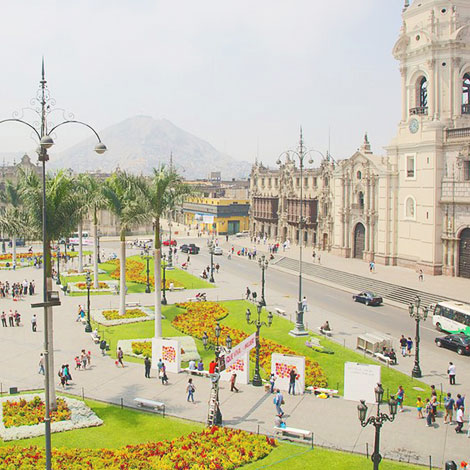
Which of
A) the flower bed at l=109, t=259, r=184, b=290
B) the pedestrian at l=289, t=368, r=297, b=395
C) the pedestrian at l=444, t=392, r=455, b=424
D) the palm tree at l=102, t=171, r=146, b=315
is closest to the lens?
the pedestrian at l=444, t=392, r=455, b=424

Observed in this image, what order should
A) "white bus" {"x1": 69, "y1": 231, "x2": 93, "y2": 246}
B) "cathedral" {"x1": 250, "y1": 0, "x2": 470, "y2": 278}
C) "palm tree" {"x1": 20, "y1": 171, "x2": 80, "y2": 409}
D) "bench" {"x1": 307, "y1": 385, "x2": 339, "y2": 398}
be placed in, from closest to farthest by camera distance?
"palm tree" {"x1": 20, "y1": 171, "x2": 80, "y2": 409} → "bench" {"x1": 307, "y1": 385, "x2": 339, "y2": 398} → "cathedral" {"x1": 250, "y1": 0, "x2": 470, "y2": 278} → "white bus" {"x1": 69, "y1": 231, "x2": 93, "y2": 246}

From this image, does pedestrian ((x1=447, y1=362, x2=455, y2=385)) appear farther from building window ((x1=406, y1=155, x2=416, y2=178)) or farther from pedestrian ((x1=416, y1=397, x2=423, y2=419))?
building window ((x1=406, y1=155, x2=416, y2=178))

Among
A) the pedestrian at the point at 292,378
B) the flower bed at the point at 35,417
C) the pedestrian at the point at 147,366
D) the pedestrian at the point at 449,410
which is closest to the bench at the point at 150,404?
the flower bed at the point at 35,417

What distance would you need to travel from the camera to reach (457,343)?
3216cm

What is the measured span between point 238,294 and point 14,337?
20055mm

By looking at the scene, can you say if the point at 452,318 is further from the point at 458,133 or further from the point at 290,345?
the point at 458,133

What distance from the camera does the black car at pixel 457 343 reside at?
31.6 metres

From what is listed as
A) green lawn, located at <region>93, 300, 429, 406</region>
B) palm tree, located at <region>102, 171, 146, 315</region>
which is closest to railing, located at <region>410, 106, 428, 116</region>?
green lawn, located at <region>93, 300, 429, 406</region>

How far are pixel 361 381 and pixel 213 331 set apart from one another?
40.8 ft

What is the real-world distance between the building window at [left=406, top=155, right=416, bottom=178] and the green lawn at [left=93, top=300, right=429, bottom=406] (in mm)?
23540

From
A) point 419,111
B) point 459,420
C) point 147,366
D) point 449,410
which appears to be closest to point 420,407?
point 449,410

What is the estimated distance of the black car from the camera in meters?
31.6

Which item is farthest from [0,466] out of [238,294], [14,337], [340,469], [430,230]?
[430,230]

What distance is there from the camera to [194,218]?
405 ft
